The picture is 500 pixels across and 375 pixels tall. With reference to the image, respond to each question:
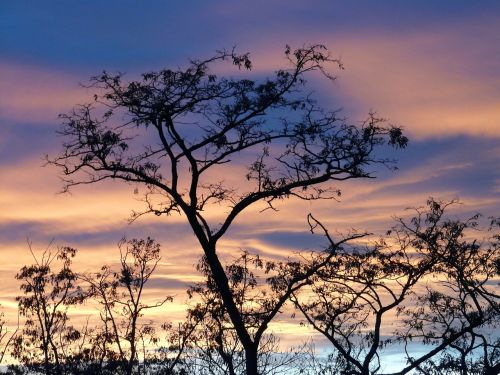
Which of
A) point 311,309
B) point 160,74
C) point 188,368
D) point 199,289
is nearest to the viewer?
point 160,74

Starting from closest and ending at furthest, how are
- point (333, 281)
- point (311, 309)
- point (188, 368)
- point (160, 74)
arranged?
point (160, 74) → point (333, 281) → point (311, 309) → point (188, 368)

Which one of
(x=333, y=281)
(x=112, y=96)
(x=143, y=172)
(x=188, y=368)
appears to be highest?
(x=112, y=96)

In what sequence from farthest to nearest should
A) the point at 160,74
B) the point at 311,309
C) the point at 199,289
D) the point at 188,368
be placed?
the point at 188,368
the point at 199,289
the point at 311,309
the point at 160,74

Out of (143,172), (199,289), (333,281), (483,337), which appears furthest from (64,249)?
(483,337)

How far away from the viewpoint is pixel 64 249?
39.9 metres

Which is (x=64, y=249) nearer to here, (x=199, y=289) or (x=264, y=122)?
(x=199, y=289)

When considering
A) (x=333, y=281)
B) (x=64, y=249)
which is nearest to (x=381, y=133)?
(x=333, y=281)

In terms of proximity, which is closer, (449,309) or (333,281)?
(333,281)

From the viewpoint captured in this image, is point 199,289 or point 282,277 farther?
point 199,289

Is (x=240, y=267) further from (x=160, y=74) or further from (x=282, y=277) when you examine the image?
(x=160, y=74)

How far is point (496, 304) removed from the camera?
1313 inches

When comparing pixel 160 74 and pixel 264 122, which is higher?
pixel 160 74

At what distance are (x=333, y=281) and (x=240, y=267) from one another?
13.5 feet

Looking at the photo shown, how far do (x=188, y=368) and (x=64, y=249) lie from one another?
9345 mm
